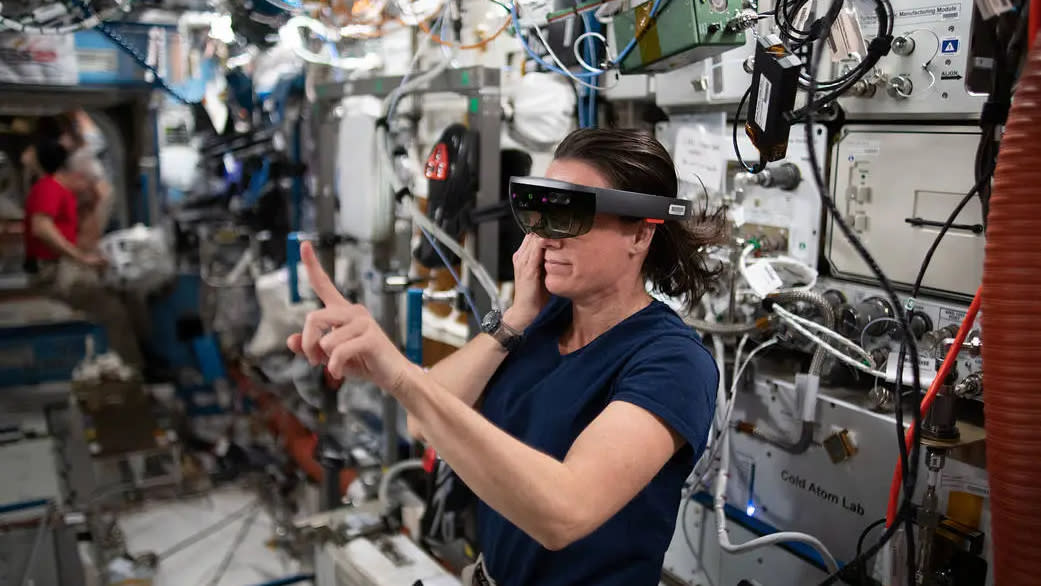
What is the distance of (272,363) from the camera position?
15.3 feet

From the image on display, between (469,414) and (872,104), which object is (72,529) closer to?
(469,414)

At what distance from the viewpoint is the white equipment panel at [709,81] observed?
2107mm

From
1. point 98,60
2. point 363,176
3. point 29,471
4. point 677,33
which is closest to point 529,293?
point 677,33

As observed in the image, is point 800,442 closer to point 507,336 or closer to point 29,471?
point 507,336

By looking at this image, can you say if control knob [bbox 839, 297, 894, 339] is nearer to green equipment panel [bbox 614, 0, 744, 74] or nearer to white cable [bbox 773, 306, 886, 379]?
white cable [bbox 773, 306, 886, 379]

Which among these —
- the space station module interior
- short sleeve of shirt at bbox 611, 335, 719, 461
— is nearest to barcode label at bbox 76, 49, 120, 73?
the space station module interior

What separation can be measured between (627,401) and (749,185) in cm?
121

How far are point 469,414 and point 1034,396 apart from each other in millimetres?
849

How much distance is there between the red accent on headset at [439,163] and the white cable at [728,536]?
1284mm

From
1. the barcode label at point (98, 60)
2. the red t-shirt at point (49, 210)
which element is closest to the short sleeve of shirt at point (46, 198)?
the red t-shirt at point (49, 210)

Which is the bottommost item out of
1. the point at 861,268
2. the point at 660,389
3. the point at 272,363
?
the point at 272,363

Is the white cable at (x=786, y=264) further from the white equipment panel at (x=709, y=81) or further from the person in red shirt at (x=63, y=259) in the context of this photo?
the person in red shirt at (x=63, y=259)

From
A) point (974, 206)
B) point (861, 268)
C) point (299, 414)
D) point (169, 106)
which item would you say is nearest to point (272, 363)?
point (299, 414)

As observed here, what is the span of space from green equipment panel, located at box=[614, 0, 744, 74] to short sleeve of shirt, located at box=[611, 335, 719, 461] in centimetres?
85
